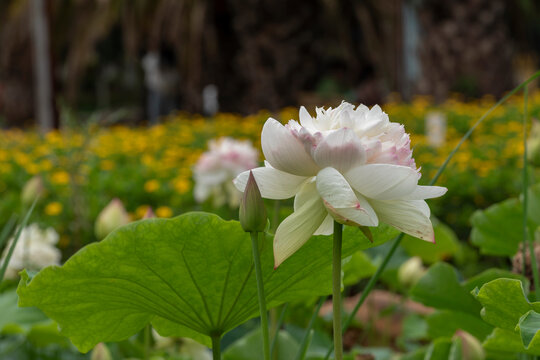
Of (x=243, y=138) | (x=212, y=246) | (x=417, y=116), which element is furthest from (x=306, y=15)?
(x=212, y=246)

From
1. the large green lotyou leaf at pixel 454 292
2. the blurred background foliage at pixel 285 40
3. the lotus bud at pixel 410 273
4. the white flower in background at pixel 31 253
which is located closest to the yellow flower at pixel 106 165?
the white flower in background at pixel 31 253

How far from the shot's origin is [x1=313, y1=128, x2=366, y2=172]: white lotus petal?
52 centimetres

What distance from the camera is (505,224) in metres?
1.14

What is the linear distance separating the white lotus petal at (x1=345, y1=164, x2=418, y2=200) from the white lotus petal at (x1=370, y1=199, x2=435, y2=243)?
2 cm

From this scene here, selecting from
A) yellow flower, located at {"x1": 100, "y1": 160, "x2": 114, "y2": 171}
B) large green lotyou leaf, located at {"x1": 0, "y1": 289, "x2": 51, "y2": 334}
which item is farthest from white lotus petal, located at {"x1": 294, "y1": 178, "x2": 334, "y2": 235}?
yellow flower, located at {"x1": 100, "y1": 160, "x2": 114, "y2": 171}

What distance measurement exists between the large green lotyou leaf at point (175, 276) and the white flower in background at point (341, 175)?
8 cm

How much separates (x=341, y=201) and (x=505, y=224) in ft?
2.39

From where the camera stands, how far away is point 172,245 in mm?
653

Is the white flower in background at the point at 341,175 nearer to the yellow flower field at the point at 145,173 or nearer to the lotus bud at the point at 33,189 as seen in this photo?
the lotus bud at the point at 33,189

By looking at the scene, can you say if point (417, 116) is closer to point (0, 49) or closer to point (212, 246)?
point (212, 246)

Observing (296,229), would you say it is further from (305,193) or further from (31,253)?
(31,253)

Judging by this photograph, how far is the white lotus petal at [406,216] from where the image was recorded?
20.9 inches

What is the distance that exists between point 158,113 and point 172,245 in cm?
1217

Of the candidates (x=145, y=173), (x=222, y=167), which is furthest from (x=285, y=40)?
(x=222, y=167)
